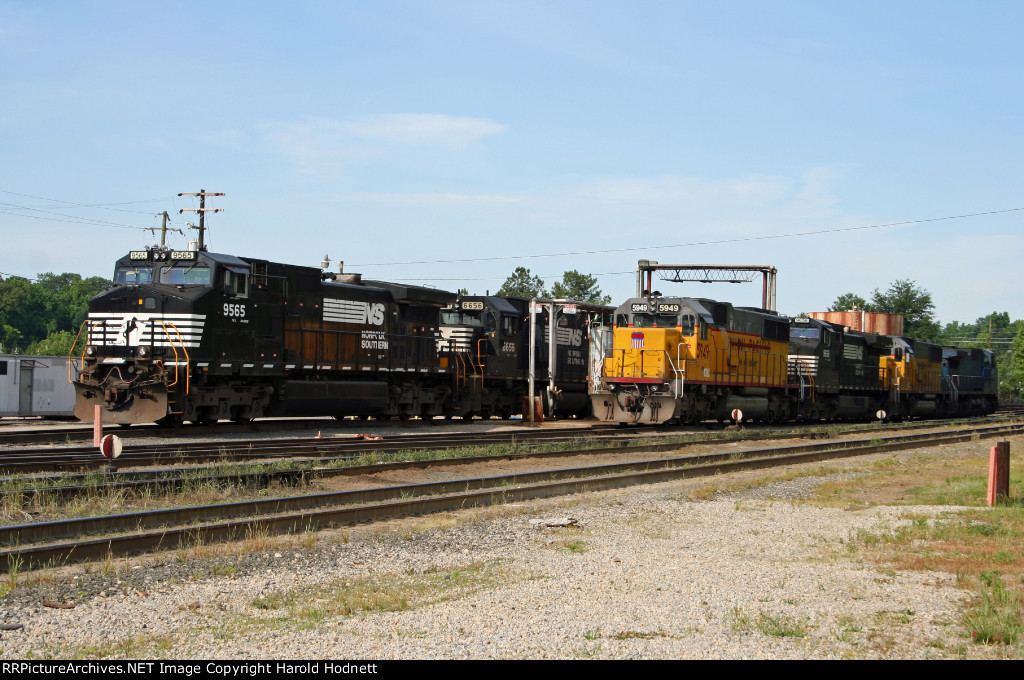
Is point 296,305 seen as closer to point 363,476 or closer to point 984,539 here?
point 363,476

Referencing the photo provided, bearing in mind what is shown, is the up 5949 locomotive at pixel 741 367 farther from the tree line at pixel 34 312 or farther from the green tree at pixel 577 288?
the tree line at pixel 34 312

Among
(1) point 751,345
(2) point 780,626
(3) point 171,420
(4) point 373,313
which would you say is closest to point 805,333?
(1) point 751,345

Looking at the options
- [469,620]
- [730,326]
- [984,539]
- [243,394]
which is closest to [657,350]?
[730,326]

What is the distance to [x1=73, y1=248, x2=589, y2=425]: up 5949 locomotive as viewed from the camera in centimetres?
1856

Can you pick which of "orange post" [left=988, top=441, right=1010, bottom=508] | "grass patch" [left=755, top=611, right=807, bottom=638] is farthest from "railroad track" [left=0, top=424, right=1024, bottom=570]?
"grass patch" [left=755, top=611, right=807, bottom=638]

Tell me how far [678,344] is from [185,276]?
1267 centimetres

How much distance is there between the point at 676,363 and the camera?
24.3m

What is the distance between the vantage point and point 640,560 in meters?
7.86

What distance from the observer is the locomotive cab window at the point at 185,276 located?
19203mm

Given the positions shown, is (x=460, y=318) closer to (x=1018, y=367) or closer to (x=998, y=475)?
(x=998, y=475)

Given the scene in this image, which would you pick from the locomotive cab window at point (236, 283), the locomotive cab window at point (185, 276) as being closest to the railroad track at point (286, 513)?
the locomotive cab window at point (236, 283)

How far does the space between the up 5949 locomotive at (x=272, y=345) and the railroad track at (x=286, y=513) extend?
9.03m

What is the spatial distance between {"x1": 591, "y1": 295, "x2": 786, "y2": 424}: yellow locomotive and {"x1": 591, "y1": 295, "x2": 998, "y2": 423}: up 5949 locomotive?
0.03 meters
